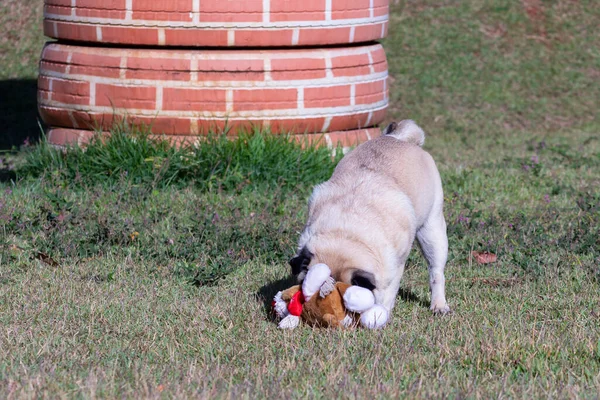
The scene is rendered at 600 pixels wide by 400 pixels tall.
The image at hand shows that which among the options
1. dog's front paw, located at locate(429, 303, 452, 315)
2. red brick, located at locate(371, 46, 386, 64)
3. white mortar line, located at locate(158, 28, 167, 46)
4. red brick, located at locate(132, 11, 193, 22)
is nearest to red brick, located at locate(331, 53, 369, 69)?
red brick, located at locate(371, 46, 386, 64)

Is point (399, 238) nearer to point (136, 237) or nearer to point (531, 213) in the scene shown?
point (136, 237)

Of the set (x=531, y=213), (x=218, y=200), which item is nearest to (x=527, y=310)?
(x=531, y=213)

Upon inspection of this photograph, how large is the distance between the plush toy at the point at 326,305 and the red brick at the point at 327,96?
347 cm

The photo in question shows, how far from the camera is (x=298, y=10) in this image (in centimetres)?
773

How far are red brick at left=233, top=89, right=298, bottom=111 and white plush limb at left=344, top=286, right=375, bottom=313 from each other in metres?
3.66

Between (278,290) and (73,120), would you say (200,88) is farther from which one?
(278,290)

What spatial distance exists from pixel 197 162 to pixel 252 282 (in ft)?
7.25

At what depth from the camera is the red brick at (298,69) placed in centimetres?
777

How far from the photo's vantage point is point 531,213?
7.26 metres

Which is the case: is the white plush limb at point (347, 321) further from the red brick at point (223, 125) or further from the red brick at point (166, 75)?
the red brick at point (166, 75)

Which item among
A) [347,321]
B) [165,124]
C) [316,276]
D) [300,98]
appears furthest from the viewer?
[300,98]

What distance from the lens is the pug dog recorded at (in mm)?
4477

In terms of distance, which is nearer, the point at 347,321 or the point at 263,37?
the point at 347,321

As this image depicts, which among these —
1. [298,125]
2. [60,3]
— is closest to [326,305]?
[298,125]
